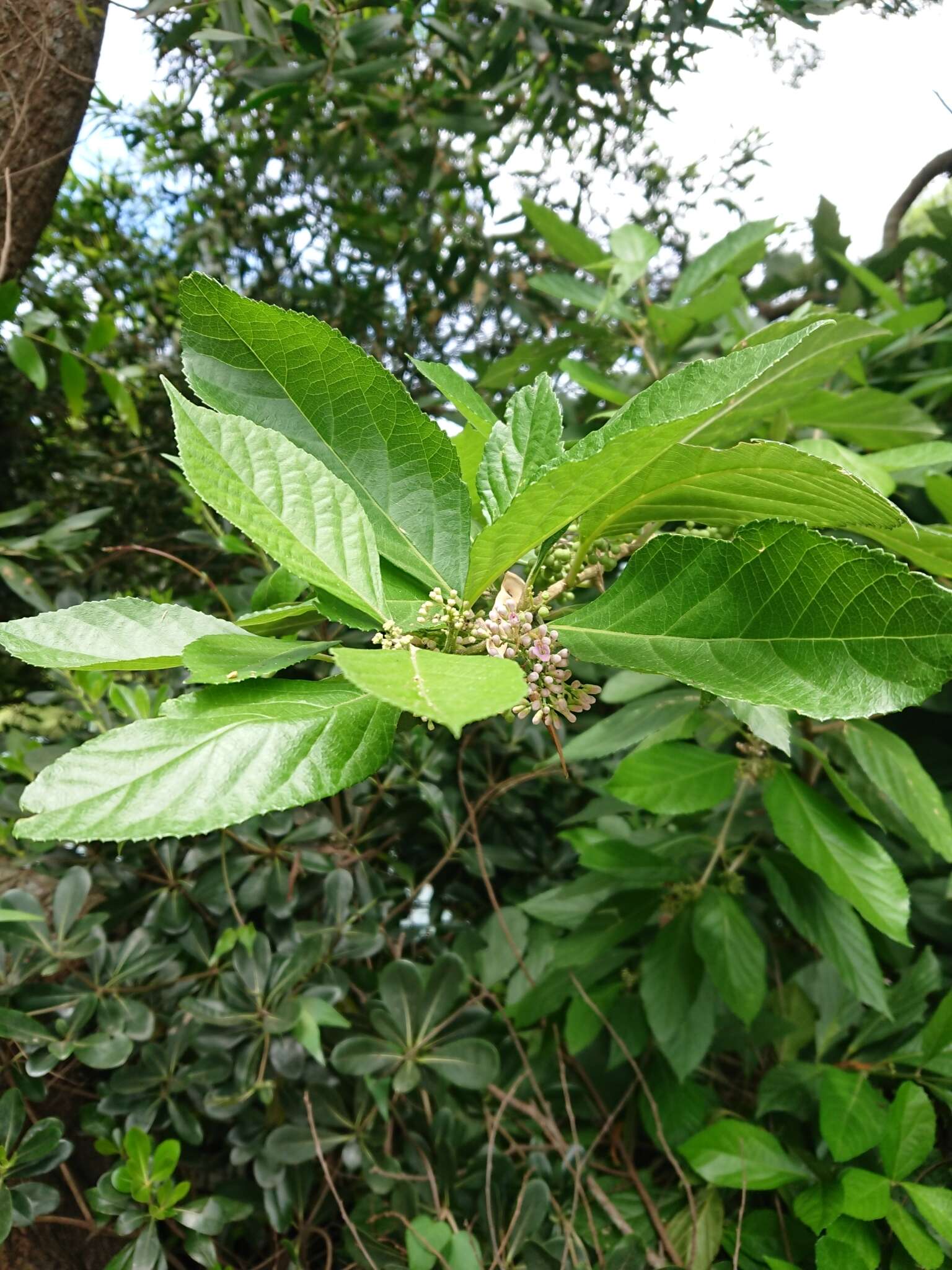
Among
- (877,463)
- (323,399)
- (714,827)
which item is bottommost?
(714,827)

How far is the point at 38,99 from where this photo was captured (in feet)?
3.67

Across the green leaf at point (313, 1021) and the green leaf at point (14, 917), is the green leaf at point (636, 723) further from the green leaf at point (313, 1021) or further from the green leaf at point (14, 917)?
the green leaf at point (14, 917)

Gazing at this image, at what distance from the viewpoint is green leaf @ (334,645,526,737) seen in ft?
0.82

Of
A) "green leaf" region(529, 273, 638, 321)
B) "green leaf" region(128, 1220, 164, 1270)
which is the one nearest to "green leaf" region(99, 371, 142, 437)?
"green leaf" region(529, 273, 638, 321)

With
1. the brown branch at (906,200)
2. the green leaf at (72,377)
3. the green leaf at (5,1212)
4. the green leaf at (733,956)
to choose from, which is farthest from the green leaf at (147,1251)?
the brown branch at (906,200)

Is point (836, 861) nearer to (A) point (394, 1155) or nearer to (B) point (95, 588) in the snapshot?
(A) point (394, 1155)

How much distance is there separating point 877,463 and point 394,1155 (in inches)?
38.9

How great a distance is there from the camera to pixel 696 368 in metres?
0.34

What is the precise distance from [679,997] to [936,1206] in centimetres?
28

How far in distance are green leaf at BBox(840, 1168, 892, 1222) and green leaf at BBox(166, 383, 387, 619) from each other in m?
0.79

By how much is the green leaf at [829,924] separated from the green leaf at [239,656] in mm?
698

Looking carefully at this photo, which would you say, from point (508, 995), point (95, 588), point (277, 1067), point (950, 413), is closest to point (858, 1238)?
point (508, 995)

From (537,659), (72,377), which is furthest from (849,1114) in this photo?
(72,377)

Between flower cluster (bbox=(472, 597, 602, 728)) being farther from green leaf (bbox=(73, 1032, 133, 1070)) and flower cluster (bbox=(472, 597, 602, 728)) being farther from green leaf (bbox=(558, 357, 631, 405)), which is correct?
green leaf (bbox=(73, 1032, 133, 1070))
